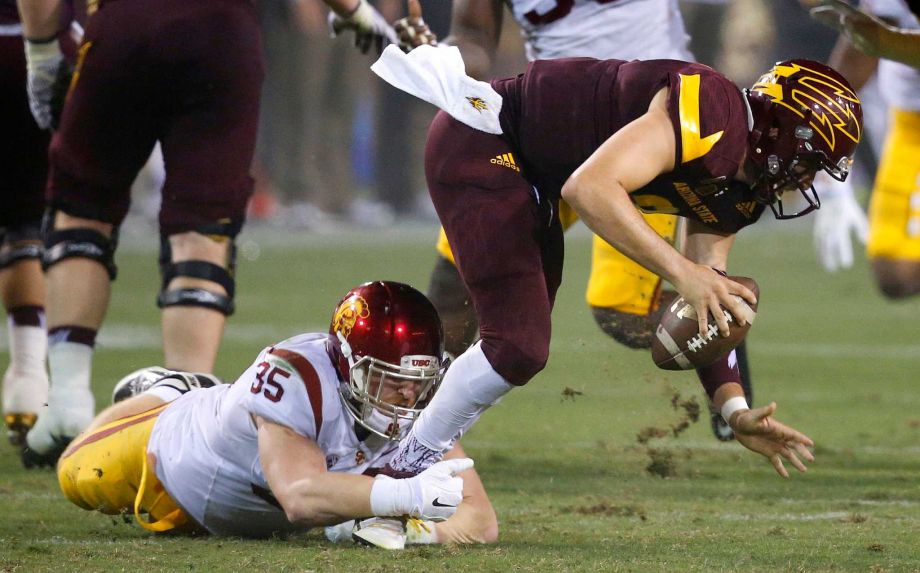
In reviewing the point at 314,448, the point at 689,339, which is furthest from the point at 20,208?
the point at 689,339

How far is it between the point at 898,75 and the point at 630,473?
2325mm

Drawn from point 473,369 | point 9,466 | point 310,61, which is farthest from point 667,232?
point 310,61

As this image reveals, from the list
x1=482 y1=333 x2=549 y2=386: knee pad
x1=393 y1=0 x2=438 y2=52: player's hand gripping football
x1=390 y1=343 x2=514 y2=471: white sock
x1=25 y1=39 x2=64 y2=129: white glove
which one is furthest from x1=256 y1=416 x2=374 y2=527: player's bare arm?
x1=25 y1=39 x2=64 y2=129: white glove

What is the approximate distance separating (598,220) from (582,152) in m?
0.46

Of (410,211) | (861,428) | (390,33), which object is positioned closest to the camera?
(390,33)

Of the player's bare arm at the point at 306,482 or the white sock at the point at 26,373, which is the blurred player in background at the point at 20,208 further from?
the player's bare arm at the point at 306,482

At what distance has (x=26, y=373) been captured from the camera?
502 cm

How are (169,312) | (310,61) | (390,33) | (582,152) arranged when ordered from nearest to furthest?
(582,152) → (169,312) → (390,33) → (310,61)

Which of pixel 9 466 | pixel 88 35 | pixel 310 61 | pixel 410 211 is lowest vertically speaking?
pixel 410 211

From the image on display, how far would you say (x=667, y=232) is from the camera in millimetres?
4730

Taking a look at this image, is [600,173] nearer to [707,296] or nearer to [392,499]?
[707,296]

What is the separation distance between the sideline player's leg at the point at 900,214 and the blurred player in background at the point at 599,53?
4.77 feet

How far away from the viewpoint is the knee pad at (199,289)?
447 cm

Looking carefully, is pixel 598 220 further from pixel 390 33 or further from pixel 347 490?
pixel 390 33
